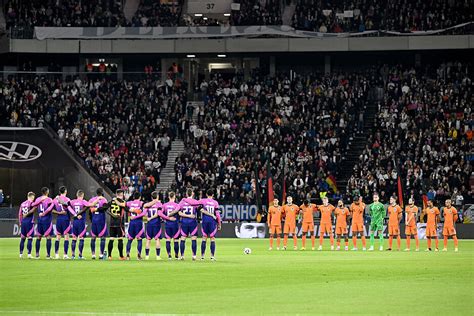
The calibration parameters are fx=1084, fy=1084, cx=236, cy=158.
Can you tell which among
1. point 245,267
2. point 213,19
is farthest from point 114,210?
point 213,19

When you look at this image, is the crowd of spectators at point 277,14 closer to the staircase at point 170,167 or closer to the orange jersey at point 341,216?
the staircase at point 170,167

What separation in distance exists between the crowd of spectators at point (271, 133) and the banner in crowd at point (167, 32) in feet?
10.6

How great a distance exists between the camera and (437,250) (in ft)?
139

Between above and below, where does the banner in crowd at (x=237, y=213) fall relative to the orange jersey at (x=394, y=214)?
below

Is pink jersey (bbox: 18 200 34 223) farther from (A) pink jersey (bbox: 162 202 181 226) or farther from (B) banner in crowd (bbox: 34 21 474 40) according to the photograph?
(B) banner in crowd (bbox: 34 21 474 40)

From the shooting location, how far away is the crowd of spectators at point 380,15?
65.3 meters

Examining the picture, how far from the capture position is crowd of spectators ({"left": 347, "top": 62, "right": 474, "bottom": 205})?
Answer: 2162 inches

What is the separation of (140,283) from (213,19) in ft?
151

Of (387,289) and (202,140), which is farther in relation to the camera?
(202,140)

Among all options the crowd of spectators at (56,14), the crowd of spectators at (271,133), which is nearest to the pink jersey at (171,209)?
the crowd of spectators at (271,133)

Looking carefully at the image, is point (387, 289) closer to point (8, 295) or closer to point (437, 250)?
→ point (8, 295)

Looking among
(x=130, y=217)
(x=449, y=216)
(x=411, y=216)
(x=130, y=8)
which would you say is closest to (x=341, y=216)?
(x=411, y=216)

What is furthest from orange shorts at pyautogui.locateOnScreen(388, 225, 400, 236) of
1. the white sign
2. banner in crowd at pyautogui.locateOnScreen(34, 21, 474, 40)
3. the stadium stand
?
the white sign

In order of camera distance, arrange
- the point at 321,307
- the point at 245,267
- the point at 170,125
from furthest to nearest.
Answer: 1. the point at 170,125
2. the point at 245,267
3. the point at 321,307
